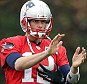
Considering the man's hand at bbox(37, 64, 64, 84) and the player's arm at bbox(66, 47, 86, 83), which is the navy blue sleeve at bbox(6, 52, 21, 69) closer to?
the man's hand at bbox(37, 64, 64, 84)

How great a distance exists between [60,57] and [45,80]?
0.38 metres

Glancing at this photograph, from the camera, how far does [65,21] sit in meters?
21.6

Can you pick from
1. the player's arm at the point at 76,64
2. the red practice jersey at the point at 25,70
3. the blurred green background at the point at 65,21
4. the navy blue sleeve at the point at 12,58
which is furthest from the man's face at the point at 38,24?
the blurred green background at the point at 65,21

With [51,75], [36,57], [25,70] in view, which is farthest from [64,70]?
[36,57]

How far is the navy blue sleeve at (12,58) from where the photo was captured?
11500mm

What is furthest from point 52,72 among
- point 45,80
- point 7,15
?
point 7,15

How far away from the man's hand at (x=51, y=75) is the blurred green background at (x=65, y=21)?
24.9 feet

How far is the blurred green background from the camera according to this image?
66.2 feet

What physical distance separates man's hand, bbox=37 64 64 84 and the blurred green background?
7.60 meters

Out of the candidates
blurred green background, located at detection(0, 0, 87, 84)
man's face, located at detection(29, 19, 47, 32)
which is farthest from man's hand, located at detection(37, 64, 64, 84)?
blurred green background, located at detection(0, 0, 87, 84)

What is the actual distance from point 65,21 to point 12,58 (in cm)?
1016

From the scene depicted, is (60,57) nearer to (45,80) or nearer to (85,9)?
(45,80)

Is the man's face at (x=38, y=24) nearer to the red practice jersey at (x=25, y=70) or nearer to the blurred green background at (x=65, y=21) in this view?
the red practice jersey at (x=25, y=70)

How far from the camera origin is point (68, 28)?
21.4 metres
